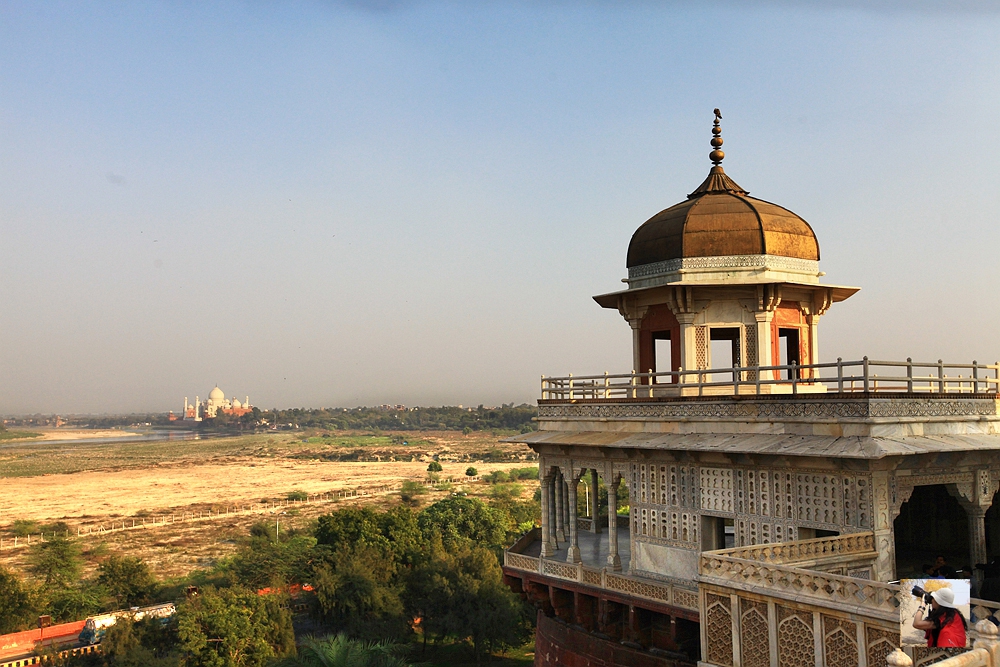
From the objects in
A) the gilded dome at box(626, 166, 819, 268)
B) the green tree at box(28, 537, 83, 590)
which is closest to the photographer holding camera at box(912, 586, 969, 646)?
the gilded dome at box(626, 166, 819, 268)

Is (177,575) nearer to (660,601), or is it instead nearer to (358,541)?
(358,541)

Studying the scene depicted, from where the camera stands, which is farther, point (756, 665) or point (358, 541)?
point (358, 541)

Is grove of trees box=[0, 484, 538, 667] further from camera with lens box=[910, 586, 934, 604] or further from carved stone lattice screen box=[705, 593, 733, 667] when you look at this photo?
camera with lens box=[910, 586, 934, 604]

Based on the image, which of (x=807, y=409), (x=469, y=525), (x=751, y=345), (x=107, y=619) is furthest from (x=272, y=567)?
(x=807, y=409)

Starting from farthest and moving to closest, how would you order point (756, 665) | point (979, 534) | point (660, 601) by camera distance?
point (660, 601), point (979, 534), point (756, 665)

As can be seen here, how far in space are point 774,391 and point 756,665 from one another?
871 cm

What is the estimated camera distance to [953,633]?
784cm

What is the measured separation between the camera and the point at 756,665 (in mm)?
10430

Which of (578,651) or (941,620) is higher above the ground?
(941,620)

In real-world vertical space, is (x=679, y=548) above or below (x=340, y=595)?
above

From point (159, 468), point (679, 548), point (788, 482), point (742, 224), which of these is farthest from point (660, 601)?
point (159, 468)

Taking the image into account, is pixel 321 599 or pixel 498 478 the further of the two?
Result: pixel 498 478

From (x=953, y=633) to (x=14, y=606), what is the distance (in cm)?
3755

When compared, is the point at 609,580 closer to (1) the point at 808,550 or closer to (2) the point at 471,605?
(1) the point at 808,550
